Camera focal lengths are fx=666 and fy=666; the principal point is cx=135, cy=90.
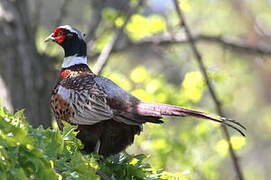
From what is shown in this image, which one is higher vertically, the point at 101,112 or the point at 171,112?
the point at 101,112

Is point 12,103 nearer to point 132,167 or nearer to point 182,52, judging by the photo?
point 132,167

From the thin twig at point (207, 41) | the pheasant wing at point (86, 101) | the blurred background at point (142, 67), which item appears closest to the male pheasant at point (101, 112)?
the pheasant wing at point (86, 101)

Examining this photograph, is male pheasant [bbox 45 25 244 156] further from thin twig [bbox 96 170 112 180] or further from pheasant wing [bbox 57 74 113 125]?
thin twig [bbox 96 170 112 180]

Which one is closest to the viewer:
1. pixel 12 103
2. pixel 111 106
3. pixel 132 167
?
pixel 132 167

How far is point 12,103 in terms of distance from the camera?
7133 mm

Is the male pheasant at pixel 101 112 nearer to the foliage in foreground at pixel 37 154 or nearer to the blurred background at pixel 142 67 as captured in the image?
the blurred background at pixel 142 67

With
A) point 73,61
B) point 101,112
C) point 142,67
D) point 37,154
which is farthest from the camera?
point 142,67

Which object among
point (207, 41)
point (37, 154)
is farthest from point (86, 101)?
point (207, 41)

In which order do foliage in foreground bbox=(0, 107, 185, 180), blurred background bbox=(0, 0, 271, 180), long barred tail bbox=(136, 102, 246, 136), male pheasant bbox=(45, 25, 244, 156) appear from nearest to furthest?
foliage in foreground bbox=(0, 107, 185, 180) < long barred tail bbox=(136, 102, 246, 136) < male pheasant bbox=(45, 25, 244, 156) < blurred background bbox=(0, 0, 271, 180)

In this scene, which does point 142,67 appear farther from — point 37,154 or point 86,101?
point 37,154

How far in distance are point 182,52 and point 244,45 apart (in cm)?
263

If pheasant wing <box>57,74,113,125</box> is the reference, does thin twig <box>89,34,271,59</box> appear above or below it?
above

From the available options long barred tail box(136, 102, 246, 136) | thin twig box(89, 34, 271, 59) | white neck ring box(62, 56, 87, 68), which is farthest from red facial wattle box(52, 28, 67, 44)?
thin twig box(89, 34, 271, 59)

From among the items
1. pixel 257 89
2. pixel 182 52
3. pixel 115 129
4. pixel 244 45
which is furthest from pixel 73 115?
pixel 257 89
